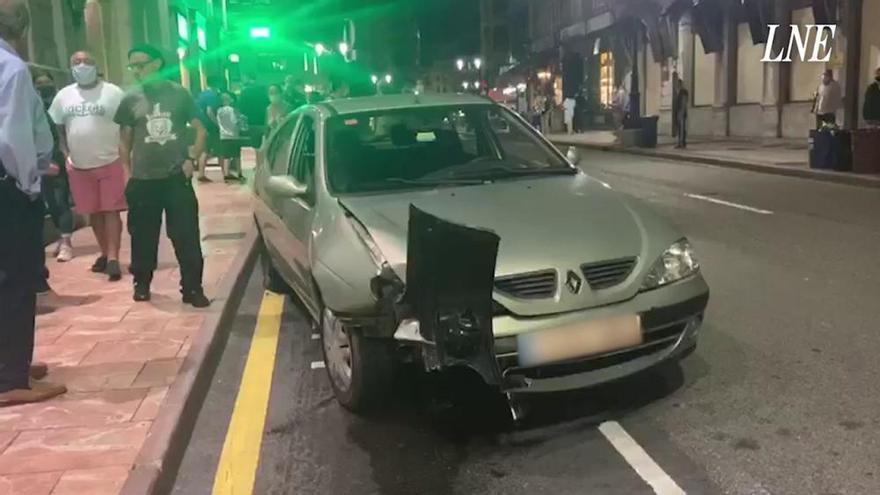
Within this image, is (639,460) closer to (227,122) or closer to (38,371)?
(38,371)

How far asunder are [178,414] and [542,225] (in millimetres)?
1981

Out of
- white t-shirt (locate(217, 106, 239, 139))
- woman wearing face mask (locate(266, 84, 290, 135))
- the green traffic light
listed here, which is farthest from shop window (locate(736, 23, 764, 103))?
the green traffic light

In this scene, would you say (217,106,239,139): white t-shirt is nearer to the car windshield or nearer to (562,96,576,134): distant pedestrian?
the car windshield

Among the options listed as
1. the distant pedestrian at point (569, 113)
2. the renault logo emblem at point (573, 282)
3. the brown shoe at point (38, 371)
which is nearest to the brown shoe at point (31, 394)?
the brown shoe at point (38, 371)

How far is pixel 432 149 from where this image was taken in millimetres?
5660

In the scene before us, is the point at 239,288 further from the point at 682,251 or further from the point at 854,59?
the point at 854,59

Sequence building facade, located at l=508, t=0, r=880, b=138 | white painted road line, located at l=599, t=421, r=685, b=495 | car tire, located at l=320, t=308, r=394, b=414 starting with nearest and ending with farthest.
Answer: white painted road line, located at l=599, t=421, r=685, b=495 < car tire, located at l=320, t=308, r=394, b=414 < building facade, located at l=508, t=0, r=880, b=138

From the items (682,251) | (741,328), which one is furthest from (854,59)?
(682,251)

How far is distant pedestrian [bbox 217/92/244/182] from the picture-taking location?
16.1 m

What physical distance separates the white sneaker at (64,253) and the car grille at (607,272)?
6.15 m

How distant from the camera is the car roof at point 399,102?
5805mm

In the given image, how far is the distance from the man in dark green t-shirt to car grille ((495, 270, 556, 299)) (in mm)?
3282

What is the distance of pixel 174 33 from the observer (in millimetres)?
22562

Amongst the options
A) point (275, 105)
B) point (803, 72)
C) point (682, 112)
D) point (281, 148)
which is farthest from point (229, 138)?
point (803, 72)
